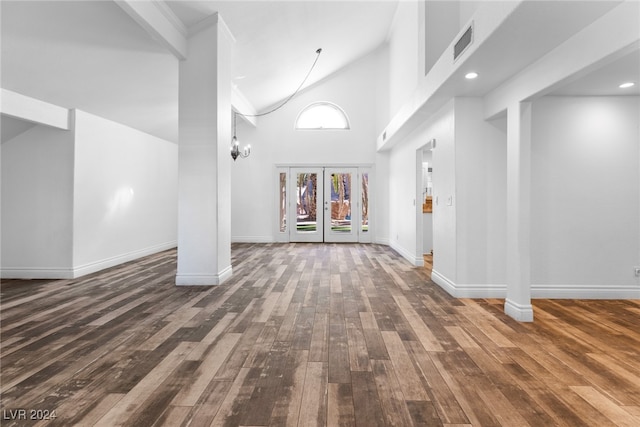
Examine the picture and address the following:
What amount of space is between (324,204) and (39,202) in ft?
20.1

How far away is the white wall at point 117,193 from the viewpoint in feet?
17.5

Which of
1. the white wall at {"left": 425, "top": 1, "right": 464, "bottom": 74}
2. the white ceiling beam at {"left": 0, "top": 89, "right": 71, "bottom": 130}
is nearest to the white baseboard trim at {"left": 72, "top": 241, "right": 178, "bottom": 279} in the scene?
the white ceiling beam at {"left": 0, "top": 89, "right": 71, "bottom": 130}

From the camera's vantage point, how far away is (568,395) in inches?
78.2

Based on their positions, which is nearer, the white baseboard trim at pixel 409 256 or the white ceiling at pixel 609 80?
the white ceiling at pixel 609 80

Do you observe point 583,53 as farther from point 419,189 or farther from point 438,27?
point 419,189

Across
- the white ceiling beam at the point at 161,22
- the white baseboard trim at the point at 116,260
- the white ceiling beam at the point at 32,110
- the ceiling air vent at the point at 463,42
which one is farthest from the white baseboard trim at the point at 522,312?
the white ceiling beam at the point at 32,110

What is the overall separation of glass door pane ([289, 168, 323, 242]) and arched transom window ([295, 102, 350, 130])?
3.97ft

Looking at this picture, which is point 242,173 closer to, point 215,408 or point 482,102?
point 482,102

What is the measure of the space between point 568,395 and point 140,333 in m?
3.04

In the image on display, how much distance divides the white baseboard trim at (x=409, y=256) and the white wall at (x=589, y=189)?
236cm

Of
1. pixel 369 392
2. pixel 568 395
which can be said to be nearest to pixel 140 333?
pixel 369 392

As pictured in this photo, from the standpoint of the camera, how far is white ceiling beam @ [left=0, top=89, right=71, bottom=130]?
4.17 m

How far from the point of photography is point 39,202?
516cm

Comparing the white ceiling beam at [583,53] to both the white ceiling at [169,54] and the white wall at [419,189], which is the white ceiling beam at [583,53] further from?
the white wall at [419,189]
